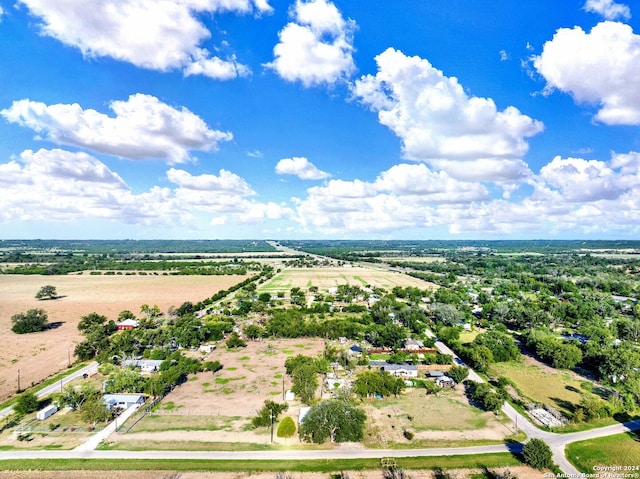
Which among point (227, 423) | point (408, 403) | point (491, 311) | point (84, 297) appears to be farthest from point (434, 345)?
point (84, 297)

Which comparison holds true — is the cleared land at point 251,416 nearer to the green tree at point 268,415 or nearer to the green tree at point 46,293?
the green tree at point 268,415

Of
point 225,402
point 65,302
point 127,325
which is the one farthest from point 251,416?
point 65,302

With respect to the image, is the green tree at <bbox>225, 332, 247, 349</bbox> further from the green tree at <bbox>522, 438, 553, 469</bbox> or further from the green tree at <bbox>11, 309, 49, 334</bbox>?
the green tree at <bbox>522, 438, 553, 469</bbox>

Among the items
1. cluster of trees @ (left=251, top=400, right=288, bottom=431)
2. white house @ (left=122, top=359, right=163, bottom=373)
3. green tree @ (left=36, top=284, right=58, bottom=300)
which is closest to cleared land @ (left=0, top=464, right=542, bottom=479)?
cluster of trees @ (left=251, top=400, right=288, bottom=431)

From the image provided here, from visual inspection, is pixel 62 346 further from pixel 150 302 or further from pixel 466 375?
pixel 466 375

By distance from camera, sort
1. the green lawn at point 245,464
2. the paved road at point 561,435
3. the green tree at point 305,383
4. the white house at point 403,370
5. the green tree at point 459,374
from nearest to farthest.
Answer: the green lawn at point 245,464
the paved road at point 561,435
the green tree at point 305,383
the green tree at point 459,374
the white house at point 403,370

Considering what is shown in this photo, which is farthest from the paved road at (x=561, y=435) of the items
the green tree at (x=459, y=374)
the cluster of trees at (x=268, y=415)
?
the cluster of trees at (x=268, y=415)

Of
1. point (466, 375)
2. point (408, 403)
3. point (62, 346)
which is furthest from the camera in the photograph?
point (62, 346)

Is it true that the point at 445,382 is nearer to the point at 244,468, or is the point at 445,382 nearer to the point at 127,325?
the point at 244,468
